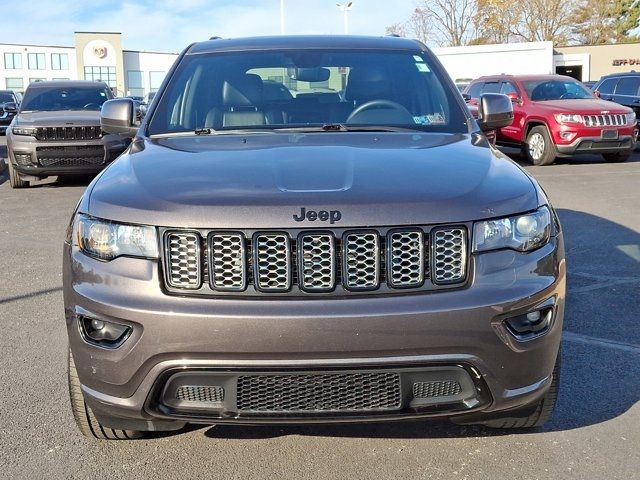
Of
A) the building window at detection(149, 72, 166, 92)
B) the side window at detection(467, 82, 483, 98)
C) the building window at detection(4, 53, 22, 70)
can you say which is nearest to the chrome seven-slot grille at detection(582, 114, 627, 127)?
the side window at detection(467, 82, 483, 98)

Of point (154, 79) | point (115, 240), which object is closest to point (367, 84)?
point (115, 240)

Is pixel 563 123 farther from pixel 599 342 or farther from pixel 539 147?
pixel 599 342

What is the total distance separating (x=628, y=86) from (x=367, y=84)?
46.7ft

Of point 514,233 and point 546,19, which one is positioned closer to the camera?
point 514,233

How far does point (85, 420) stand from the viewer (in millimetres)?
2949

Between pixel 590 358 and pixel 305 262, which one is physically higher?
pixel 305 262

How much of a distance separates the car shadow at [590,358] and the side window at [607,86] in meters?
11.3

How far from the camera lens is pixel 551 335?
8.70 ft

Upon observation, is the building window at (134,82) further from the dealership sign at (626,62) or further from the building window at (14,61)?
the dealership sign at (626,62)

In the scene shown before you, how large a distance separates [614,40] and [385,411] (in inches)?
2953

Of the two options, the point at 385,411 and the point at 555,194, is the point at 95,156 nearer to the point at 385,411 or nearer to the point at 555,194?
the point at 555,194

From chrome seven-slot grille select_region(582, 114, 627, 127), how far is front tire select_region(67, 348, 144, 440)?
11.8 meters

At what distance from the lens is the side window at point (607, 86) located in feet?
55.8

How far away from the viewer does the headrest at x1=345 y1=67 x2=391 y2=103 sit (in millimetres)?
4039
